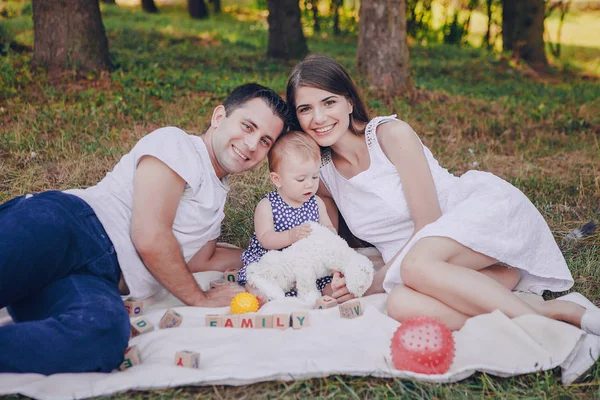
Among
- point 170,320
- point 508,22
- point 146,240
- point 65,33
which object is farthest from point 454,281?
point 508,22

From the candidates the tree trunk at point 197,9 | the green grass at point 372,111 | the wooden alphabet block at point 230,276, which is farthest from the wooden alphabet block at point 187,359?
the tree trunk at point 197,9

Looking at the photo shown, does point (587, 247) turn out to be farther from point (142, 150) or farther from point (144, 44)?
point (144, 44)

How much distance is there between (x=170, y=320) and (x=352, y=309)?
0.93 meters

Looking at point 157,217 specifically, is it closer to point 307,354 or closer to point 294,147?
point 294,147

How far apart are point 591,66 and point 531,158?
29.5 feet

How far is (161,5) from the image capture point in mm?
22719

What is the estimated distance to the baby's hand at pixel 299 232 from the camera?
3264 mm

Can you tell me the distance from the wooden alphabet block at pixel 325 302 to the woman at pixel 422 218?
0.28 feet

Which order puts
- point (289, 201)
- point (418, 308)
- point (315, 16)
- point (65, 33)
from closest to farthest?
point (418, 308)
point (289, 201)
point (65, 33)
point (315, 16)

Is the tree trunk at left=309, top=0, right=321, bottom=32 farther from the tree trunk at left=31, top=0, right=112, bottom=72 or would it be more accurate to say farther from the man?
the man

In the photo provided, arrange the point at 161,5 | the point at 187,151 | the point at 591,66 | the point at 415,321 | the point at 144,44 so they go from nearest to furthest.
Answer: the point at 415,321
the point at 187,151
the point at 144,44
the point at 591,66
the point at 161,5

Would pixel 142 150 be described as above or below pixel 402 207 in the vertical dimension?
above

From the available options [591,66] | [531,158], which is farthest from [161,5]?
[531,158]

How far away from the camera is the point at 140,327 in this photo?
2.87 meters
